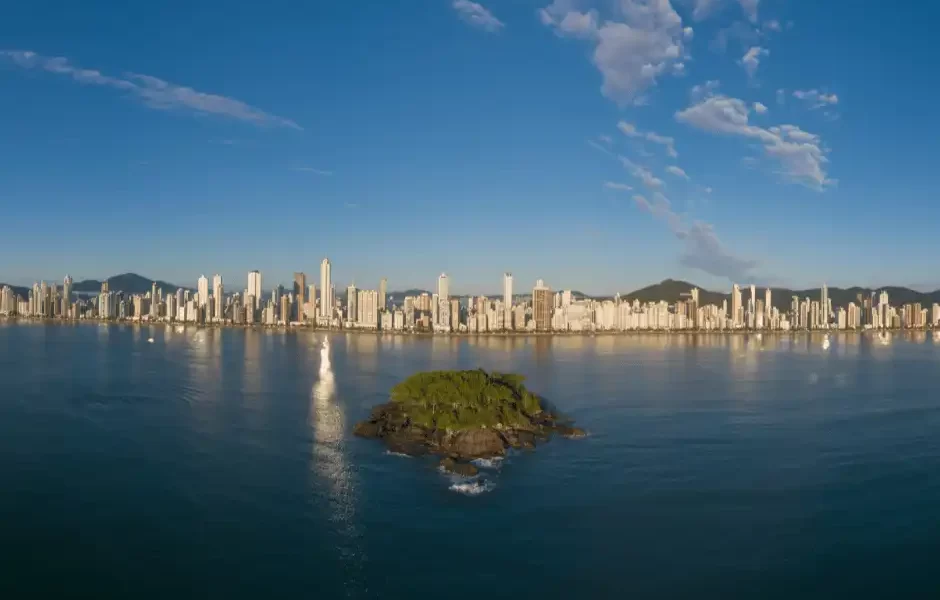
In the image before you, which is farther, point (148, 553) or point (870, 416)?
point (870, 416)

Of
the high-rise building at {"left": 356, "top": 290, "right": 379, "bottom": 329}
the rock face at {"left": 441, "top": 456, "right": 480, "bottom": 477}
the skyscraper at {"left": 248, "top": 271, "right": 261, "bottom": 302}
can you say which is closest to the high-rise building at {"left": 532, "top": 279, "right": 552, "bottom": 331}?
the high-rise building at {"left": 356, "top": 290, "right": 379, "bottom": 329}

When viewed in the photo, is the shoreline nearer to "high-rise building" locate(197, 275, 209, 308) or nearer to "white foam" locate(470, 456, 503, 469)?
"high-rise building" locate(197, 275, 209, 308)

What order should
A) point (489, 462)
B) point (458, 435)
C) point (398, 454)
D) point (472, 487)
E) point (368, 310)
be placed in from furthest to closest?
1. point (368, 310)
2. point (458, 435)
3. point (398, 454)
4. point (489, 462)
5. point (472, 487)

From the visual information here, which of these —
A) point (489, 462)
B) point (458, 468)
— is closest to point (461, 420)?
point (489, 462)

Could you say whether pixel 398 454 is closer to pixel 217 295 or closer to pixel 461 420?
pixel 461 420

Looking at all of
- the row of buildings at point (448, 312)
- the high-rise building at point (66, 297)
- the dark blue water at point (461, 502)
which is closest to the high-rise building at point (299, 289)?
the row of buildings at point (448, 312)

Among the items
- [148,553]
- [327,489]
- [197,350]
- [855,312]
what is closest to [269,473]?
[327,489]

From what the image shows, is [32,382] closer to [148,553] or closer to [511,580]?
[148,553]
